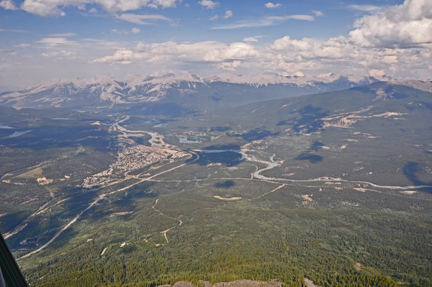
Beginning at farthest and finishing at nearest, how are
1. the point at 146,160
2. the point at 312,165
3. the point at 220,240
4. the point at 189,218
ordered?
the point at 146,160 < the point at 312,165 < the point at 189,218 < the point at 220,240

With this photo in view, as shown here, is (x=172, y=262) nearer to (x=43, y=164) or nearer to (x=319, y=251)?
(x=319, y=251)

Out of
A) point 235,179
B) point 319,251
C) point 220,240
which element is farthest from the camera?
point 235,179

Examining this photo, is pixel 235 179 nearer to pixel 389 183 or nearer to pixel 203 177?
pixel 203 177

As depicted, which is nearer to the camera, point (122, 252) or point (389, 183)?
point (122, 252)

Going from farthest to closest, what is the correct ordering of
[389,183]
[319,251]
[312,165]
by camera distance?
[312,165] < [389,183] < [319,251]

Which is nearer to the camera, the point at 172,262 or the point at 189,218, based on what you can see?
the point at 172,262

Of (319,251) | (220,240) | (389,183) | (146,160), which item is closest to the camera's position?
(319,251)

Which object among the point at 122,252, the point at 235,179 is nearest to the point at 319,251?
the point at 122,252

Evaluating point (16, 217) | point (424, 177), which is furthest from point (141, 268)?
point (424, 177)
